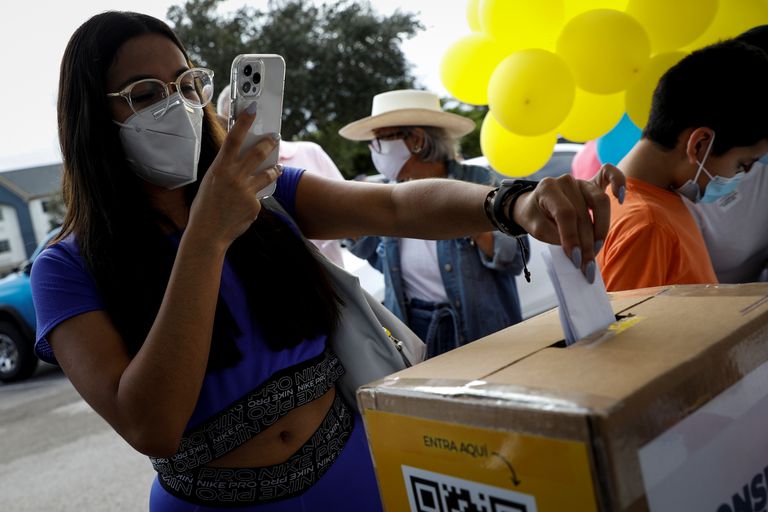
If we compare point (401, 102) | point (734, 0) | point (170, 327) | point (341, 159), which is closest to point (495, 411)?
point (170, 327)

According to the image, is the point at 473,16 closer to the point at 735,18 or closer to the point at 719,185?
the point at 735,18

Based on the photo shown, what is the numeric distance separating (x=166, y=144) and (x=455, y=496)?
0.93 metres

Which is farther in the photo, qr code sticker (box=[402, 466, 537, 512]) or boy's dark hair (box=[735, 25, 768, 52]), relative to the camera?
boy's dark hair (box=[735, 25, 768, 52])

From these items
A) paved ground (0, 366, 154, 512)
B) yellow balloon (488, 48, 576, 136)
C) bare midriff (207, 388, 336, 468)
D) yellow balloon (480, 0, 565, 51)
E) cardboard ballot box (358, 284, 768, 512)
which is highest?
yellow balloon (480, 0, 565, 51)

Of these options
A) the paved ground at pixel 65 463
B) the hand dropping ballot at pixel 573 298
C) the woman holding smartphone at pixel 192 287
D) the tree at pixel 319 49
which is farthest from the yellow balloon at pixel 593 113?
the tree at pixel 319 49

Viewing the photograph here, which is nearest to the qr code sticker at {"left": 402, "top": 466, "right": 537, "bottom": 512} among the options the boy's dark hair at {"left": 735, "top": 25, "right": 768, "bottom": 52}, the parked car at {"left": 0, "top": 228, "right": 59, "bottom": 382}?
the boy's dark hair at {"left": 735, "top": 25, "right": 768, "bottom": 52}

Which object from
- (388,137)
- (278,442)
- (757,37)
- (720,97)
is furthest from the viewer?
(388,137)

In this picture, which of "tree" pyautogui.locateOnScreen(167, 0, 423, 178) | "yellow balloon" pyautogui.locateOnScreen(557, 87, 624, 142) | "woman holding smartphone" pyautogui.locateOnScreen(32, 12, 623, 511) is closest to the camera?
"woman holding smartphone" pyautogui.locateOnScreen(32, 12, 623, 511)

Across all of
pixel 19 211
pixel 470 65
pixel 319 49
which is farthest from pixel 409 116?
pixel 19 211

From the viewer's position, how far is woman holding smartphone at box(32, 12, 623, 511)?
1.06 m

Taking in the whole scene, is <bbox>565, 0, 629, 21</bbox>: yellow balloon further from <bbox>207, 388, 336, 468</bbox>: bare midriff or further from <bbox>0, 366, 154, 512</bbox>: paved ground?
<bbox>0, 366, 154, 512</bbox>: paved ground

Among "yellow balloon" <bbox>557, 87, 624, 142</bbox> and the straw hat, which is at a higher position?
the straw hat

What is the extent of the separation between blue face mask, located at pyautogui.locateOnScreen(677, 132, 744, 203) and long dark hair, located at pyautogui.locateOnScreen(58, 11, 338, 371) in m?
1.15

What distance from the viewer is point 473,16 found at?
2.63 metres
